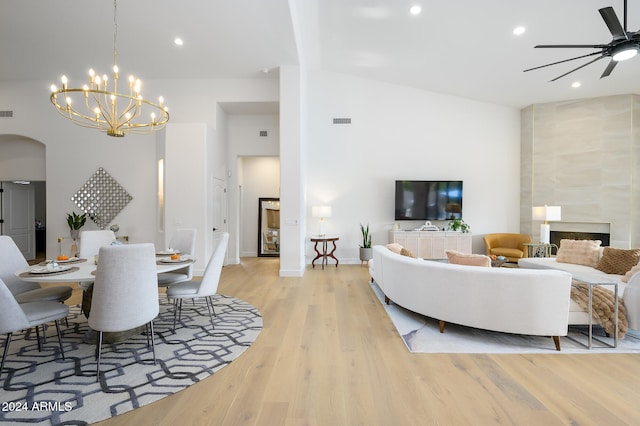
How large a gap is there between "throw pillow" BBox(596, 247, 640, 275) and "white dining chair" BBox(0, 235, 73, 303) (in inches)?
252

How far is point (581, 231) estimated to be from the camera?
6.47 m

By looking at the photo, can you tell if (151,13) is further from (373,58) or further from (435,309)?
(435,309)

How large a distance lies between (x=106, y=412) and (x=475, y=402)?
2311 millimetres

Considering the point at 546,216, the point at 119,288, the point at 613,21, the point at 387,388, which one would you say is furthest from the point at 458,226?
the point at 119,288

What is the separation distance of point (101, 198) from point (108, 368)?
5.29m

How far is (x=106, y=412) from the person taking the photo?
1907 mm

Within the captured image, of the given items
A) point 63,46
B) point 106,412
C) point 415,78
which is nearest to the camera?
point 106,412

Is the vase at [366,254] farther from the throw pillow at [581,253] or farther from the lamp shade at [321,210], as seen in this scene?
the throw pillow at [581,253]

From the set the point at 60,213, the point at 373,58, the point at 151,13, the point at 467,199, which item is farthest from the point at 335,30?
the point at 60,213

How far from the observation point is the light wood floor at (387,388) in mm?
1872

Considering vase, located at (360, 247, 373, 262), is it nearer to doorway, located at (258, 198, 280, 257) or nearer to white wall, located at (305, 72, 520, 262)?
white wall, located at (305, 72, 520, 262)

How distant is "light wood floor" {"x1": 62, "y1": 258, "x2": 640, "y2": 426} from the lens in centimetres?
187

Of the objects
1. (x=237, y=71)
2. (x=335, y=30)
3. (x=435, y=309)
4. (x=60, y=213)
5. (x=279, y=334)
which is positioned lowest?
(x=279, y=334)

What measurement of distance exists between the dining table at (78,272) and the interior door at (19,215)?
678 centimetres
